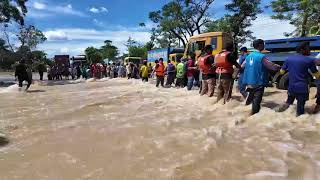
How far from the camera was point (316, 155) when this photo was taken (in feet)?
19.7

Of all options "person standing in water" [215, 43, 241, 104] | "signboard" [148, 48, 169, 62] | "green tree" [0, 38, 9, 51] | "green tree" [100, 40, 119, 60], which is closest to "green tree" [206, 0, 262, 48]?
"signboard" [148, 48, 169, 62]

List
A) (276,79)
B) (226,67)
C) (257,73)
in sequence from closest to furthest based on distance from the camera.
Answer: (257,73) → (226,67) → (276,79)

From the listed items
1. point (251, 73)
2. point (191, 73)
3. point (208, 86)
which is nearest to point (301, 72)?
point (251, 73)

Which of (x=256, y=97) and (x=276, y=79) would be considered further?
(x=276, y=79)

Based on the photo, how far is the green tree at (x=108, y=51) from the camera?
3907 inches

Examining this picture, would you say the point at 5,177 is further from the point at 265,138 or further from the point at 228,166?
the point at 265,138

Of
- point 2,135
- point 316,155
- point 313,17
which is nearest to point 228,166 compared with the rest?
point 316,155

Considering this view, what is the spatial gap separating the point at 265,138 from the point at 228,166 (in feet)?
5.60

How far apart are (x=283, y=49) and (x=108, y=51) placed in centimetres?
8809

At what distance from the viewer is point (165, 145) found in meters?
6.82

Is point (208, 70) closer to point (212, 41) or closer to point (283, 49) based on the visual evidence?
point (283, 49)

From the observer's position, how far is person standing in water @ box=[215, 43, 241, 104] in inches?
412

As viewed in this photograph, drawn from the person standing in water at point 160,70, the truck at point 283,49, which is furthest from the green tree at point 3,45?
the truck at point 283,49

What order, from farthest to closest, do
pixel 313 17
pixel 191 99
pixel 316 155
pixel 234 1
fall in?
pixel 234 1 < pixel 313 17 < pixel 191 99 < pixel 316 155
